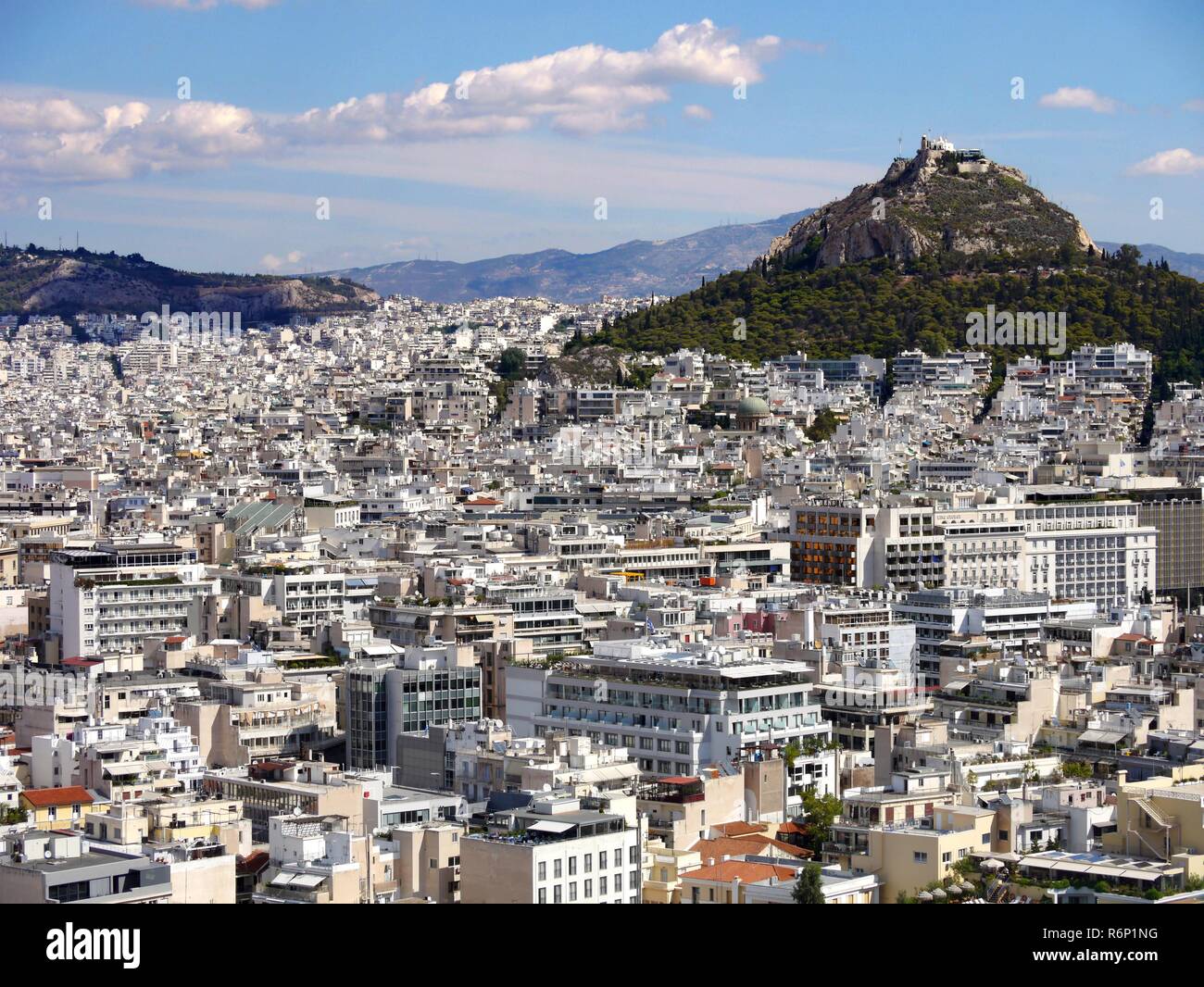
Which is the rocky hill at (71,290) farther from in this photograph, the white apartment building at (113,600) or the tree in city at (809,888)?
the tree in city at (809,888)

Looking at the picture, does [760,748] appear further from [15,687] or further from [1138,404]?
[1138,404]

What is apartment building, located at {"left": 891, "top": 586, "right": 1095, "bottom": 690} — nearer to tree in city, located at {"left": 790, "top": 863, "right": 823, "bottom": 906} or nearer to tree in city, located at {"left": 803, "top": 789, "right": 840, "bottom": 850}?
tree in city, located at {"left": 803, "top": 789, "right": 840, "bottom": 850}

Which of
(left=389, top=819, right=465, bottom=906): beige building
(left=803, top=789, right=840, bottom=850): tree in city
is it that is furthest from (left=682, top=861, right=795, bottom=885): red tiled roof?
(left=389, top=819, right=465, bottom=906): beige building

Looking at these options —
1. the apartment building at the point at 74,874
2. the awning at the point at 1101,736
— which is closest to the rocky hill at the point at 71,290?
the awning at the point at 1101,736

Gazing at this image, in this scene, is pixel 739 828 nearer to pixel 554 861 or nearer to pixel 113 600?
pixel 554 861
